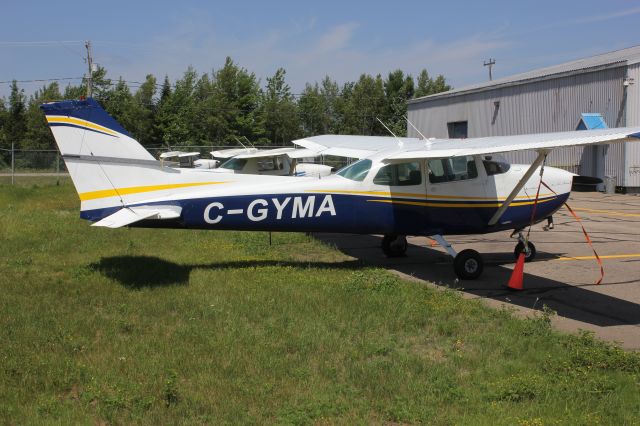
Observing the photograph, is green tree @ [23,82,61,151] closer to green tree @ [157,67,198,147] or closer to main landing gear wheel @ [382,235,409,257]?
Result: green tree @ [157,67,198,147]

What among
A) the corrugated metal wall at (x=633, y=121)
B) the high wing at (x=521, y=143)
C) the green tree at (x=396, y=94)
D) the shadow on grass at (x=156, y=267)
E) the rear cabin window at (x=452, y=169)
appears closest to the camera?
the high wing at (x=521, y=143)

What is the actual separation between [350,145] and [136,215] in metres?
6.74

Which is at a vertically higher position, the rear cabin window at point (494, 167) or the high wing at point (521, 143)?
the high wing at point (521, 143)

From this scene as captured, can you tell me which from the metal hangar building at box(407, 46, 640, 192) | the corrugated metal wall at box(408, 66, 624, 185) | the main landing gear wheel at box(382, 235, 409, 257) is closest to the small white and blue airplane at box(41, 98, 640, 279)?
the main landing gear wheel at box(382, 235, 409, 257)

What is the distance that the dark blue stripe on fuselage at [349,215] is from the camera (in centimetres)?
953

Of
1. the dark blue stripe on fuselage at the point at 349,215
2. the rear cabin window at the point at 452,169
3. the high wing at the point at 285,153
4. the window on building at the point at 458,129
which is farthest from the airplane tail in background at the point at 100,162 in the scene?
the window on building at the point at 458,129

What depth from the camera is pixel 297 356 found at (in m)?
6.09

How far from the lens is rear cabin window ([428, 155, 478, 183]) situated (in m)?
10.5

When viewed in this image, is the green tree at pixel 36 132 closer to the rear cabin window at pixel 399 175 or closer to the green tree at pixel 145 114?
the green tree at pixel 145 114

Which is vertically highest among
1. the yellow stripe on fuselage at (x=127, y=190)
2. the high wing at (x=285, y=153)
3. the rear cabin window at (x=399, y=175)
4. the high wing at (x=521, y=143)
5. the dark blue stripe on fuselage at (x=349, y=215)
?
the high wing at (x=285, y=153)

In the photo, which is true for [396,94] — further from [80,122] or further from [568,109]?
[80,122]

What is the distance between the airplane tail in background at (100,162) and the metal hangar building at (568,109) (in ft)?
78.7

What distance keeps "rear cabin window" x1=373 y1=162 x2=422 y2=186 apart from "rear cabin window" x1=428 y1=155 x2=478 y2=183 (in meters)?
0.25

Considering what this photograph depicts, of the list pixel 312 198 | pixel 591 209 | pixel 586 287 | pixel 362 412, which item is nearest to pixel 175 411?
pixel 362 412
